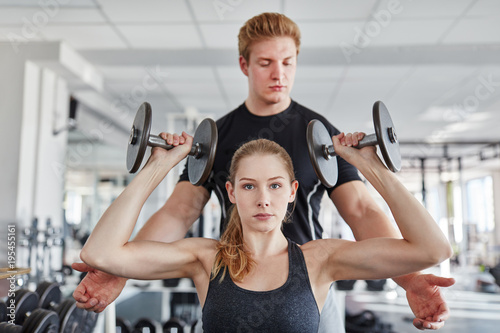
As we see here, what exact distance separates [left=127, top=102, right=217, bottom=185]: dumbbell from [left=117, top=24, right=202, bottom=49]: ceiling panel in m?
2.54

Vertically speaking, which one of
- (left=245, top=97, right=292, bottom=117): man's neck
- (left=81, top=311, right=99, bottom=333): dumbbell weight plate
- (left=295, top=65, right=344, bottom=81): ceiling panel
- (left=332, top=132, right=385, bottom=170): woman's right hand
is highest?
(left=295, top=65, right=344, bottom=81): ceiling panel

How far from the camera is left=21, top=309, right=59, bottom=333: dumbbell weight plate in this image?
1699 millimetres

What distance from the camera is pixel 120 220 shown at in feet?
3.78

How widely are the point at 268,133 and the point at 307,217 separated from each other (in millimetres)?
306

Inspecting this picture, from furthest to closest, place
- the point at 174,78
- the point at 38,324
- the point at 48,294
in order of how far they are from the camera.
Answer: the point at 174,78 < the point at 48,294 < the point at 38,324

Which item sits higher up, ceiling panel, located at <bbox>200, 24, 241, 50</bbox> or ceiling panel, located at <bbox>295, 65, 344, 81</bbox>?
ceiling panel, located at <bbox>200, 24, 241, 50</bbox>

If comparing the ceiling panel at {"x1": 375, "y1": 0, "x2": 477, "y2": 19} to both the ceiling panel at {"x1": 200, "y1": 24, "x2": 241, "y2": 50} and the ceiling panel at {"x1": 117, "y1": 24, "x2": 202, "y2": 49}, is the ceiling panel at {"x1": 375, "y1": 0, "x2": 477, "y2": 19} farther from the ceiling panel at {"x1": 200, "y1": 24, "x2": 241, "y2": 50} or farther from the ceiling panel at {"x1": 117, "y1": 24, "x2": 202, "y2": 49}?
the ceiling panel at {"x1": 117, "y1": 24, "x2": 202, "y2": 49}

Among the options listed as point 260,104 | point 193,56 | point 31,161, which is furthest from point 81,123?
point 260,104

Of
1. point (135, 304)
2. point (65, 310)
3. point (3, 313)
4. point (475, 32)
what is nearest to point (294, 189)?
point (3, 313)

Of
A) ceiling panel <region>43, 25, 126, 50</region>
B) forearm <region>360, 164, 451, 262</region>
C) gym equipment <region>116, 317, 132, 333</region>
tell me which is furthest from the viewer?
ceiling panel <region>43, 25, 126, 50</region>

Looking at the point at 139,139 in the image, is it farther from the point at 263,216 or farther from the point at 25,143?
the point at 25,143

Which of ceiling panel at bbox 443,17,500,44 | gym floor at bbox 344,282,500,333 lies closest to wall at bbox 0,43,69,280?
gym floor at bbox 344,282,500,333

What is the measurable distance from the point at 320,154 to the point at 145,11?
2574 millimetres

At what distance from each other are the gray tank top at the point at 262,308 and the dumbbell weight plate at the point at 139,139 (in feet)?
1.30
